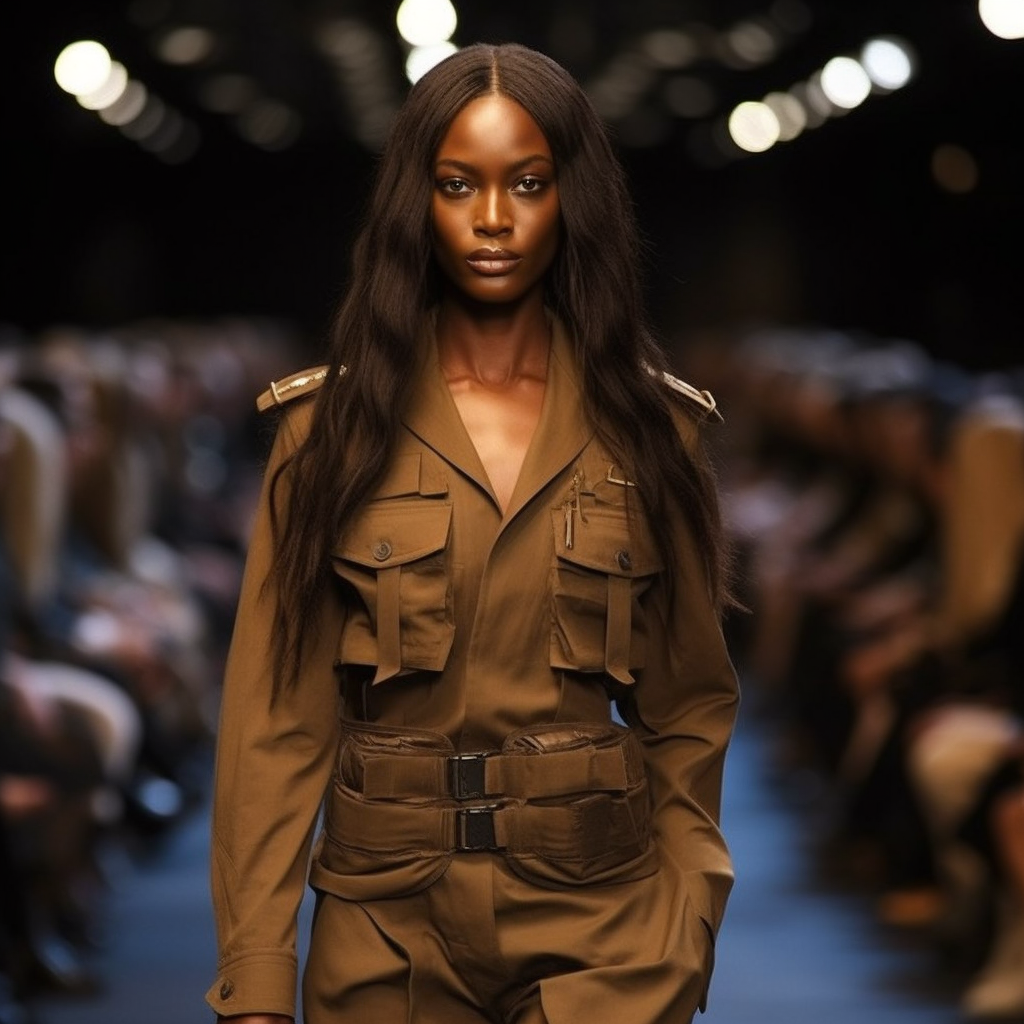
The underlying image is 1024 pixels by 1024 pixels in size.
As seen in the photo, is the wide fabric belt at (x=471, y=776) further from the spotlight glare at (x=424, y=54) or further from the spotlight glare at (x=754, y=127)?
the spotlight glare at (x=754, y=127)

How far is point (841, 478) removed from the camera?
39.8ft

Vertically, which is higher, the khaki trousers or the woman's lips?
the woman's lips

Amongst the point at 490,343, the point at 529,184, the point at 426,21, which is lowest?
the point at 490,343

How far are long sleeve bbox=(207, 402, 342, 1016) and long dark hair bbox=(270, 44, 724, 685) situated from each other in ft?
0.10

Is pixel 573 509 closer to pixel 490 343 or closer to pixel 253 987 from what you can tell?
pixel 490 343

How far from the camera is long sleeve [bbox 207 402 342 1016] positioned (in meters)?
2.92

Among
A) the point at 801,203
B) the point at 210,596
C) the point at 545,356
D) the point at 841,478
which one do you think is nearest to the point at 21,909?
the point at 545,356

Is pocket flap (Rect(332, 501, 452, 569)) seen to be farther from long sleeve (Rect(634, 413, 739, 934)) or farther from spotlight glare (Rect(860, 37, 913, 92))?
spotlight glare (Rect(860, 37, 913, 92))

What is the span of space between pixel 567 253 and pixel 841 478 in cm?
919

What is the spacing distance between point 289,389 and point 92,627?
6.09 m

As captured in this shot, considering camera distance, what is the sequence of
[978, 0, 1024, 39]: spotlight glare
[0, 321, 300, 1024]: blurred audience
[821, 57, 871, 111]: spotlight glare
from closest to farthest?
[0, 321, 300, 1024]: blurred audience < [978, 0, 1024, 39]: spotlight glare < [821, 57, 871, 111]: spotlight glare

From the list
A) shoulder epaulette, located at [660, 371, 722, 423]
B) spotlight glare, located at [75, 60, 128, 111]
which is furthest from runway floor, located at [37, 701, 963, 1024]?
spotlight glare, located at [75, 60, 128, 111]

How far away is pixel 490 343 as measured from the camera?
305 cm

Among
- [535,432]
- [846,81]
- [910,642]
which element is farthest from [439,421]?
[846,81]
